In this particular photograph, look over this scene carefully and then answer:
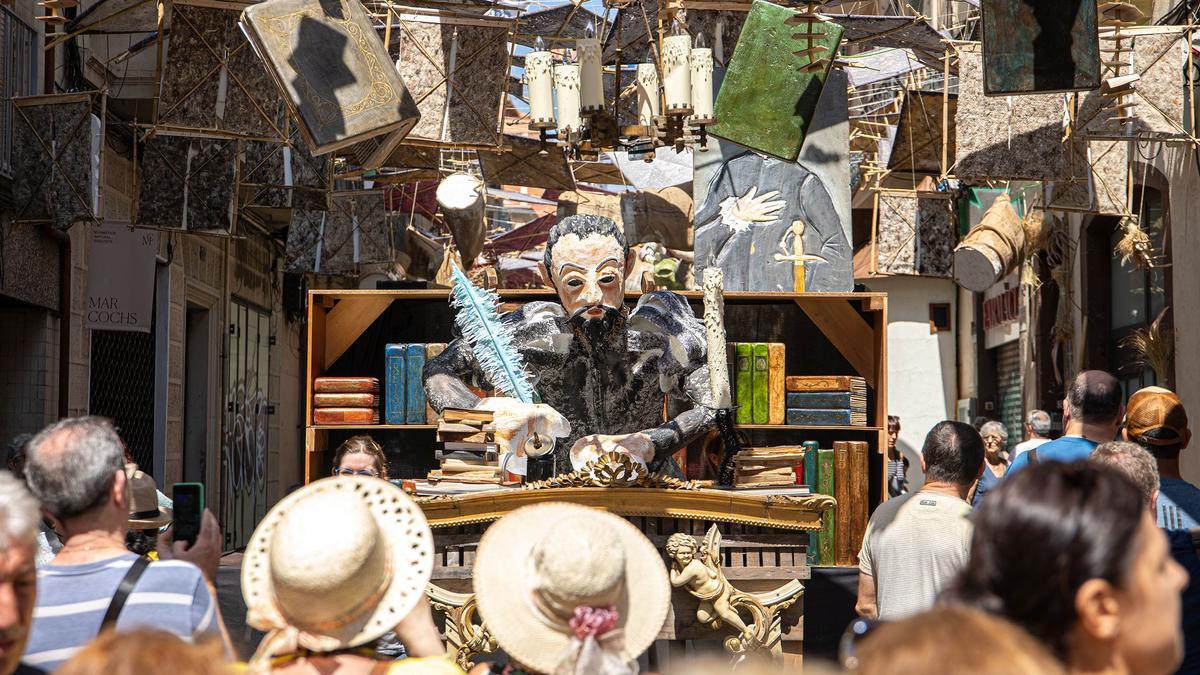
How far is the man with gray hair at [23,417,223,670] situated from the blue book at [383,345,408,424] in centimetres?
579

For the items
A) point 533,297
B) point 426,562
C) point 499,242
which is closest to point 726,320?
point 533,297

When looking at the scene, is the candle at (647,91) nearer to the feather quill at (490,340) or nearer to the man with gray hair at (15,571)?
the feather quill at (490,340)

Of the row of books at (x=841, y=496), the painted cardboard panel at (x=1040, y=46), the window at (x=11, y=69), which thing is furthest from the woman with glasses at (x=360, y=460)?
the window at (x=11, y=69)

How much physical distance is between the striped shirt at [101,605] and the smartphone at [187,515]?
700mm

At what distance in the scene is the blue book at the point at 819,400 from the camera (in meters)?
8.94

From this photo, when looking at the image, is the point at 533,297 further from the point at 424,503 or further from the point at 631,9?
the point at 424,503

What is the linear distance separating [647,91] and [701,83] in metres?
0.79

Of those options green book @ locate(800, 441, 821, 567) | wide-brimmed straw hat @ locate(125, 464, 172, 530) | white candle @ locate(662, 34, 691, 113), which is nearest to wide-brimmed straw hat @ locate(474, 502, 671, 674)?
wide-brimmed straw hat @ locate(125, 464, 172, 530)

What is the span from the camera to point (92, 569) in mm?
3184

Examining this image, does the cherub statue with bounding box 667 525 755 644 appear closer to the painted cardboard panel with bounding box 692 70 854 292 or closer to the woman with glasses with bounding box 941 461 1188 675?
the woman with glasses with bounding box 941 461 1188 675

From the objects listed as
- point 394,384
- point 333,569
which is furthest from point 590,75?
point 333,569

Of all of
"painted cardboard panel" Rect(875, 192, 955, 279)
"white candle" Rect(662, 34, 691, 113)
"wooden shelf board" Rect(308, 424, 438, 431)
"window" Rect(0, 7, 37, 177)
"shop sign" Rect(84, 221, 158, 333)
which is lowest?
"wooden shelf board" Rect(308, 424, 438, 431)

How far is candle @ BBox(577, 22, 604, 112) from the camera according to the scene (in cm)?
818

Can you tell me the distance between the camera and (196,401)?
53.6 ft
